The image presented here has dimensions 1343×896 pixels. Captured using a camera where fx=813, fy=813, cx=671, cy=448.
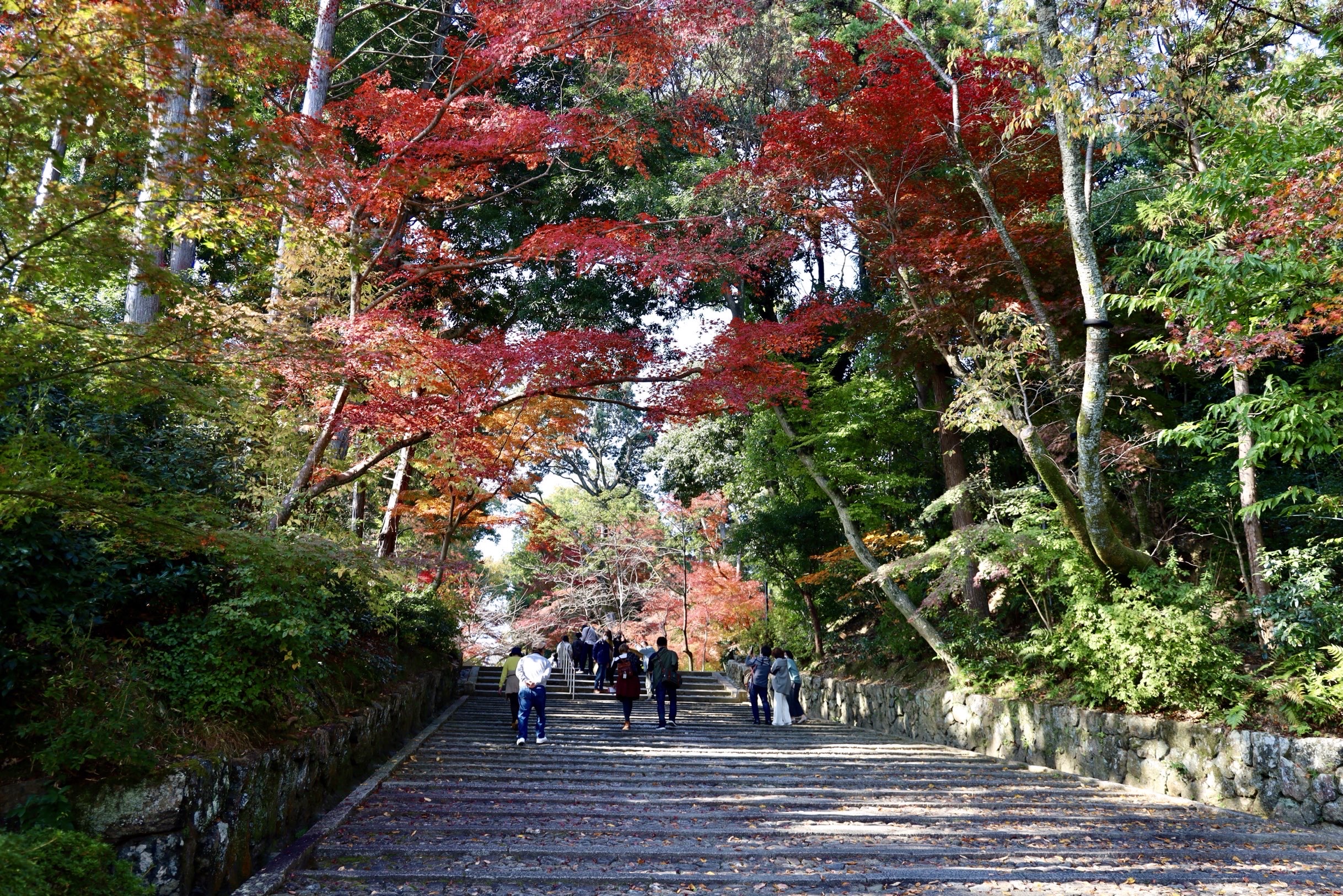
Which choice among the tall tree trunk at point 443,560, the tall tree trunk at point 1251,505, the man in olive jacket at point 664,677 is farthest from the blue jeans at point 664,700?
the tall tree trunk at point 1251,505

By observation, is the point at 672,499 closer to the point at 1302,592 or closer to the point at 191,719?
the point at 1302,592

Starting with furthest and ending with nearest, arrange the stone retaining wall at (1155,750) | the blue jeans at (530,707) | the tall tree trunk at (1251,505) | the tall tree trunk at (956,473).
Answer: the tall tree trunk at (956,473) < the blue jeans at (530,707) < the tall tree trunk at (1251,505) < the stone retaining wall at (1155,750)

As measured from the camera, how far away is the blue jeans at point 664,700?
11.6 m

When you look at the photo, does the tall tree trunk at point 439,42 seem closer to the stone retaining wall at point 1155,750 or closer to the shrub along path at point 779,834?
the shrub along path at point 779,834

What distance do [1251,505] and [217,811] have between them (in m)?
8.73

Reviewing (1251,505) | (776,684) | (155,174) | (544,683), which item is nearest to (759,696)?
(776,684)

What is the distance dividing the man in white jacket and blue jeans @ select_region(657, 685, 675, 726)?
2.46 metres

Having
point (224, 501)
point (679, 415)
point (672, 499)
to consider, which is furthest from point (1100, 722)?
point (672, 499)

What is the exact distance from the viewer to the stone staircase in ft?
55.6

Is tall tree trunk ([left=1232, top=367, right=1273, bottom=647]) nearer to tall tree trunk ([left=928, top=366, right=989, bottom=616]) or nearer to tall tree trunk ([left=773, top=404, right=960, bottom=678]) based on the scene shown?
tall tree trunk ([left=928, top=366, right=989, bottom=616])

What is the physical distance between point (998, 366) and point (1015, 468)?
5.44m

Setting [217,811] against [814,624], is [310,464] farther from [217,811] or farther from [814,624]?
[814,624]

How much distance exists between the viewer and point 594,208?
1572 cm

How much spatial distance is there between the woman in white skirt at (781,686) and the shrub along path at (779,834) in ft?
13.9
